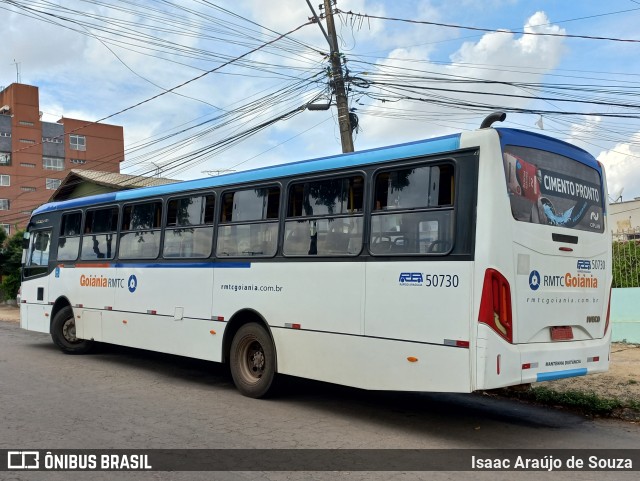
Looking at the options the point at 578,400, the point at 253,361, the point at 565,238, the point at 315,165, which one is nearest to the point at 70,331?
the point at 253,361

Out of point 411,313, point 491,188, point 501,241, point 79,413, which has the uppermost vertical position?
point 491,188

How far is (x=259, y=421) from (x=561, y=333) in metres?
3.39

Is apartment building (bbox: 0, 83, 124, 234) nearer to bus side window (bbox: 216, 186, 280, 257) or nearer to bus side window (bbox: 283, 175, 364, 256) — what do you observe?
bus side window (bbox: 216, 186, 280, 257)

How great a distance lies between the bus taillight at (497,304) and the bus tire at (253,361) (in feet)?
10.2

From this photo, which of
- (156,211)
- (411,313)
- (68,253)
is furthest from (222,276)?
(68,253)

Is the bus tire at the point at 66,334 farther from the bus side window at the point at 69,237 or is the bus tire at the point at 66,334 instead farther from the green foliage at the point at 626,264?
the green foliage at the point at 626,264

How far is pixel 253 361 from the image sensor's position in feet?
27.9

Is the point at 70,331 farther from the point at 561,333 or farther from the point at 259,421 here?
the point at 561,333

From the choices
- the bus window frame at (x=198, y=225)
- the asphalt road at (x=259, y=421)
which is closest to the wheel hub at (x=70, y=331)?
the asphalt road at (x=259, y=421)

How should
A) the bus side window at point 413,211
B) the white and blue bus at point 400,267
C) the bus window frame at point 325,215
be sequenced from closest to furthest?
the white and blue bus at point 400,267 → the bus side window at point 413,211 → the bus window frame at point 325,215

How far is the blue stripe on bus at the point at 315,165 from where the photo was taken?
21.0ft

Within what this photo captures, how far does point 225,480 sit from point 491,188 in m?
3.48

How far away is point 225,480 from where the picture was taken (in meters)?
4.99

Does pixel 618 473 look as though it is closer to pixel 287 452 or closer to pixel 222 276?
pixel 287 452
